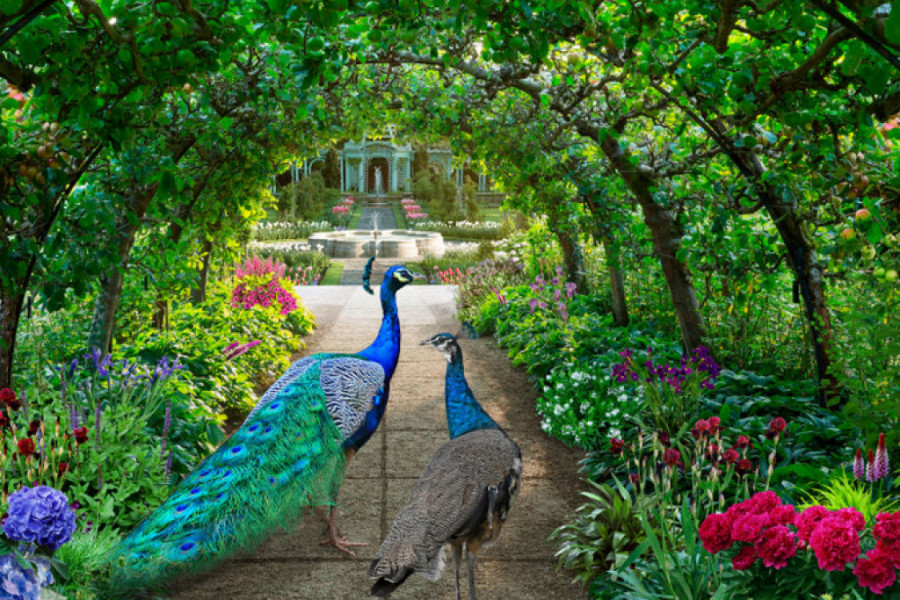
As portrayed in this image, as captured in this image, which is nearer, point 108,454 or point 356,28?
point 108,454

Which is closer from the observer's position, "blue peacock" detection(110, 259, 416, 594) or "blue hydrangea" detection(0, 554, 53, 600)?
"blue hydrangea" detection(0, 554, 53, 600)

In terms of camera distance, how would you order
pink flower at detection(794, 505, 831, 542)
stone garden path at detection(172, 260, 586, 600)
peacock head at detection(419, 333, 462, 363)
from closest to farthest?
pink flower at detection(794, 505, 831, 542)
stone garden path at detection(172, 260, 586, 600)
peacock head at detection(419, 333, 462, 363)

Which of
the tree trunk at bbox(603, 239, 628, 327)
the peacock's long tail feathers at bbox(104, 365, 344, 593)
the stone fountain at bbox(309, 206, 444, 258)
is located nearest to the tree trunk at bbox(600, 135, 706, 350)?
the tree trunk at bbox(603, 239, 628, 327)

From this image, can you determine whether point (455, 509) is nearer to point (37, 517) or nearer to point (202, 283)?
point (37, 517)

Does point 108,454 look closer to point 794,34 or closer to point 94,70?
point 94,70

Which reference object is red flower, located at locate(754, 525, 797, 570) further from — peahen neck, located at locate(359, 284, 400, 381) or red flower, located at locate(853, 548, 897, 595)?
peahen neck, located at locate(359, 284, 400, 381)

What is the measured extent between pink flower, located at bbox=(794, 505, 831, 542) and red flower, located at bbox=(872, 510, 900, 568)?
6.0 inches

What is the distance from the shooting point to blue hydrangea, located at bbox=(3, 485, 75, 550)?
240 cm

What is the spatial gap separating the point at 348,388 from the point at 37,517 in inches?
71.7

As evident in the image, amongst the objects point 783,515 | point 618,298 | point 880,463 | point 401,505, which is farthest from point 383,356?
point 618,298

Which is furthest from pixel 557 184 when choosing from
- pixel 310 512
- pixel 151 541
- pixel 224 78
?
pixel 151 541

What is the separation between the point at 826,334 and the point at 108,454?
419 centimetres

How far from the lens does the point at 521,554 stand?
3.86 m

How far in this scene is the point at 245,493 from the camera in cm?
333
